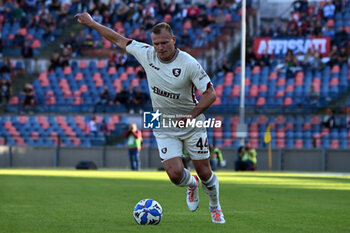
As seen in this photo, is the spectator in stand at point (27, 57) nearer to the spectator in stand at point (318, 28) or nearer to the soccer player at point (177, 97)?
the spectator in stand at point (318, 28)

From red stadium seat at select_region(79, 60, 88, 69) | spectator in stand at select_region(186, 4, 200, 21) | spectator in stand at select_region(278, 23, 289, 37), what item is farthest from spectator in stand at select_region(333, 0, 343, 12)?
red stadium seat at select_region(79, 60, 88, 69)

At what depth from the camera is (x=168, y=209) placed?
428 inches

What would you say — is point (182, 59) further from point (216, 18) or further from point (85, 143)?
point (216, 18)

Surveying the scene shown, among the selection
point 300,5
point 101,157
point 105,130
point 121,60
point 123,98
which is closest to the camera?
point 101,157

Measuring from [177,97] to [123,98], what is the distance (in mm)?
25386

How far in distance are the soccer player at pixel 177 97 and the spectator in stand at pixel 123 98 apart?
2456 centimetres

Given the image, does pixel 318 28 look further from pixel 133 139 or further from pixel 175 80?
pixel 175 80

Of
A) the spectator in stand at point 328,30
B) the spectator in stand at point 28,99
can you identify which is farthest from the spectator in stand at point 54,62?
the spectator in stand at point 328,30

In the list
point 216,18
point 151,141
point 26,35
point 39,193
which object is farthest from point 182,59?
point 26,35

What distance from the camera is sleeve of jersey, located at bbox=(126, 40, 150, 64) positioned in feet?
30.1

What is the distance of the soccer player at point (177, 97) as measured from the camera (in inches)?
Result: 344

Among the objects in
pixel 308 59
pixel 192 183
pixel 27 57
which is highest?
pixel 27 57

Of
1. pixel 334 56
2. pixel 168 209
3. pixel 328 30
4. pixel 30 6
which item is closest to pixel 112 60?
pixel 30 6

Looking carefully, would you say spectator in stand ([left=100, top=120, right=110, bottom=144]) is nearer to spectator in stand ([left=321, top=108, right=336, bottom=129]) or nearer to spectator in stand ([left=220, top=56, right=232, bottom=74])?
spectator in stand ([left=220, top=56, right=232, bottom=74])
